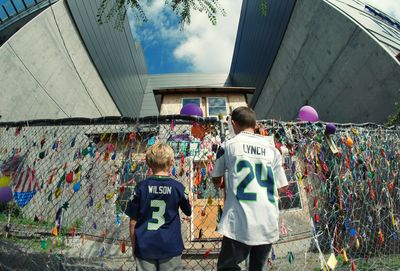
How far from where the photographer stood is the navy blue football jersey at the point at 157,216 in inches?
76.6

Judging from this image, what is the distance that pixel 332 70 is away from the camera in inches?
339

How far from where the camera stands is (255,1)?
13555mm

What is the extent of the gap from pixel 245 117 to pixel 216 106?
410 inches

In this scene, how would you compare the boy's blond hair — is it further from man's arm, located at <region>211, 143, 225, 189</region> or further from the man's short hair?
the man's short hair

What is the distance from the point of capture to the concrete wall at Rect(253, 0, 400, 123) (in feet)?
21.5

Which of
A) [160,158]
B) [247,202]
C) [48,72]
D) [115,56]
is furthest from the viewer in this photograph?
[115,56]

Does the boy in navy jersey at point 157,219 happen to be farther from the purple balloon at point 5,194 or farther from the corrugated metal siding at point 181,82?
the corrugated metal siding at point 181,82

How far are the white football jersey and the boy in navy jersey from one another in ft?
1.37

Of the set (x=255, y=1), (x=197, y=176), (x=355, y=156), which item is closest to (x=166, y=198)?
(x=197, y=176)

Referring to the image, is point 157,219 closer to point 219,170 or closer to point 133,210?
point 133,210

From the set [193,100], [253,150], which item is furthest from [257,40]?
[253,150]

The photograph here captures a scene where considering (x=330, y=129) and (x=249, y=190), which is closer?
(x=249, y=190)

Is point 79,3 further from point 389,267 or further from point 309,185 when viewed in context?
point 389,267

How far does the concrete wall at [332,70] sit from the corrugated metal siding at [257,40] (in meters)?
0.61
